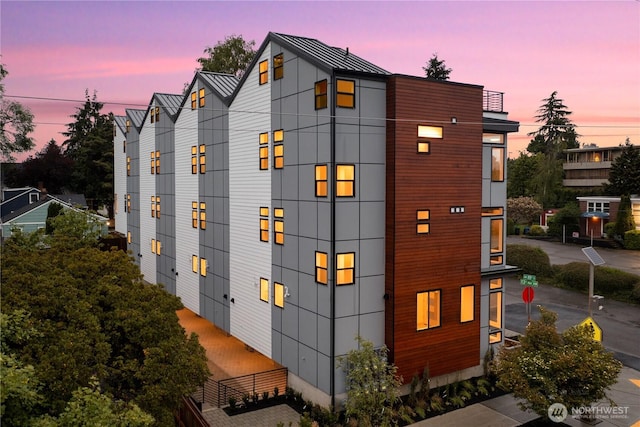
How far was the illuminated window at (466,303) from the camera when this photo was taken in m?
22.8

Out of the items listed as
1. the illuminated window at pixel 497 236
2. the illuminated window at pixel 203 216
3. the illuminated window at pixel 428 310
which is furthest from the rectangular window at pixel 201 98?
the illuminated window at pixel 497 236

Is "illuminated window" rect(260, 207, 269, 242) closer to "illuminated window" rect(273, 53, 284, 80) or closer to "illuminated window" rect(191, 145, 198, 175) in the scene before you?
"illuminated window" rect(273, 53, 284, 80)

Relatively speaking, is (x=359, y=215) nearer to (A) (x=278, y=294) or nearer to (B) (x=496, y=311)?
(A) (x=278, y=294)

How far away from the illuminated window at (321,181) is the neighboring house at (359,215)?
62 mm

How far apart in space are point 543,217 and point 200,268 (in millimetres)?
65116

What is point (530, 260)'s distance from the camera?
153ft

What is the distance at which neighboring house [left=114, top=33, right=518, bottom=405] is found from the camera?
2020 centimetres

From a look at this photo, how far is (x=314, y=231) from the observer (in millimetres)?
20859

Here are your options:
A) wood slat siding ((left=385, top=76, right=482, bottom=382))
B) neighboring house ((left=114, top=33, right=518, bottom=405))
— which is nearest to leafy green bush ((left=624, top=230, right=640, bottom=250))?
neighboring house ((left=114, top=33, right=518, bottom=405))

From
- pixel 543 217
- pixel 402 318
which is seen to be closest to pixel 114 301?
pixel 402 318

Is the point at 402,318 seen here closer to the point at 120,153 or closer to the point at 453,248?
the point at 453,248

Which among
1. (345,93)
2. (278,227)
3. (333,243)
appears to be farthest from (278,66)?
(333,243)

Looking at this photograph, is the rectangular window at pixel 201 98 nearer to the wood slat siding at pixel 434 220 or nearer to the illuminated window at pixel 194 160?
the illuminated window at pixel 194 160

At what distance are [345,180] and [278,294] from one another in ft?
22.2
